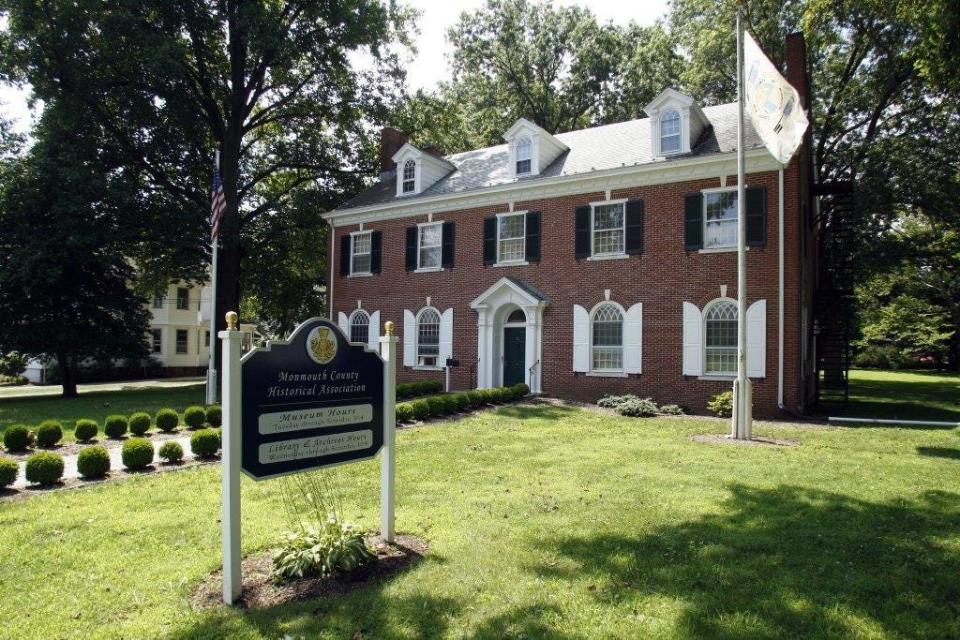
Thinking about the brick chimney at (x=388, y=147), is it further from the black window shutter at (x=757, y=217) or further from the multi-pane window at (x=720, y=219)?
the black window shutter at (x=757, y=217)

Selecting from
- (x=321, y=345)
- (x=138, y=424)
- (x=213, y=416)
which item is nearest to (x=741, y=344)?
(x=321, y=345)

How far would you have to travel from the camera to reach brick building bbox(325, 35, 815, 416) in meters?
15.1

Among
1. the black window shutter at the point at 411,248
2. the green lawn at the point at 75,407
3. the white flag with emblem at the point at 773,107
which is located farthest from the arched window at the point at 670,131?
the green lawn at the point at 75,407

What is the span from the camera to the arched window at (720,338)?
1548 centimetres

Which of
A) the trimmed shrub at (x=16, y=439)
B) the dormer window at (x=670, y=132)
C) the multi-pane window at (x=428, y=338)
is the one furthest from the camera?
the multi-pane window at (x=428, y=338)

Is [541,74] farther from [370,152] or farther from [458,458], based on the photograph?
[458,458]

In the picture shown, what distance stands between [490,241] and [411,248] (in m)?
3.27

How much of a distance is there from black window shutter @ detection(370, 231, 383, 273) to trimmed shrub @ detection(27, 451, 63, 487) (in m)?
14.7

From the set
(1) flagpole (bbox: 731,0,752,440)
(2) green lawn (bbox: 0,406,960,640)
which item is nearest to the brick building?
(1) flagpole (bbox: 731,0,752,440)

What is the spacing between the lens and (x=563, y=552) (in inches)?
202

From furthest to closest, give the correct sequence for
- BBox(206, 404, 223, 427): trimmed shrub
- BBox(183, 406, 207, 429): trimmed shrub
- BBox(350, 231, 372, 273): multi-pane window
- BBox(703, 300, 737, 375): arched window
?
BBox(350, 231, 372, 273): multi-pane window
BBox(703, 300, 737, 375): arched window
BBox(206, 404, 223, 427): trimmed shrub
BBox(183, 406, 207, 429): trimmed shrub

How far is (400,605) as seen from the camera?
165 inches

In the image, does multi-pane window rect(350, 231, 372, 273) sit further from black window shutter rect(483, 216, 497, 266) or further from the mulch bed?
the mulch bed

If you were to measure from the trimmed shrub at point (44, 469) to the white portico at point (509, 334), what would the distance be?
1257 centimetres
